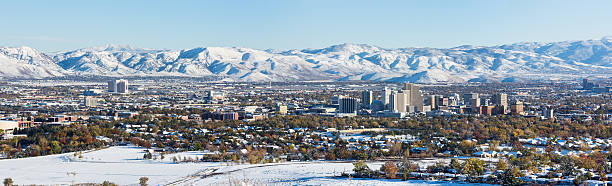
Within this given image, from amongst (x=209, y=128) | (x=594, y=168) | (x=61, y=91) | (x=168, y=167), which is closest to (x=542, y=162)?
(x=594, y=168)

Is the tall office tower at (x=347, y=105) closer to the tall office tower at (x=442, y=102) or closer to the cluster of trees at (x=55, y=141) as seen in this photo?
the tall office tower at (x=442, y=102)

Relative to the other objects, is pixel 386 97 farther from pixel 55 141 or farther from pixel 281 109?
pixel 55 141

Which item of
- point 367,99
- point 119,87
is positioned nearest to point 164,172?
point 367,99

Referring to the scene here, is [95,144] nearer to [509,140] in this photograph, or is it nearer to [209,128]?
[209,128]

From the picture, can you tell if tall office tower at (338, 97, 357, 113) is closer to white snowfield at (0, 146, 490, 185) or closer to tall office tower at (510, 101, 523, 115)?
tall office tower at (510, 101, 523, 115)

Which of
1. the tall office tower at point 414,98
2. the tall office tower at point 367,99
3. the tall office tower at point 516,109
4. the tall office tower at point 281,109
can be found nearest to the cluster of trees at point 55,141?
the tall office tower at point 281,109
